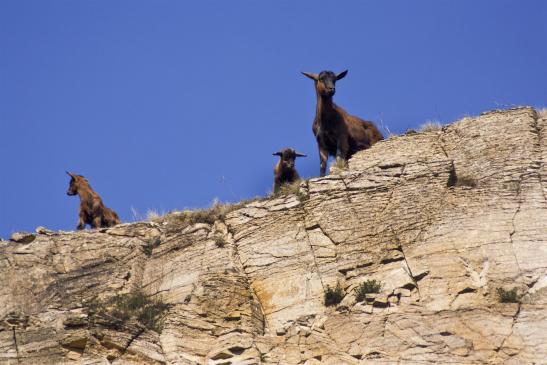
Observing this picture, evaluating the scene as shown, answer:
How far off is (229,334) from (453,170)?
598cm

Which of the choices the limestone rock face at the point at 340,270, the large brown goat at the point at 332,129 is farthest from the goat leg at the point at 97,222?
the large brown goat at the point at 332,129

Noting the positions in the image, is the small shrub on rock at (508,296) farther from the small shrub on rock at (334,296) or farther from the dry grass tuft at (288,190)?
the dry grass tuft at (288,190)

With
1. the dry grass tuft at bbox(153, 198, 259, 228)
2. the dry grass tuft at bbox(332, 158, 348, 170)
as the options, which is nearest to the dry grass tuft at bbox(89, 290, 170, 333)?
the dry grass tuft at bbox(153, 198, 259, 228)

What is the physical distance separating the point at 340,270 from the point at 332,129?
238 inches

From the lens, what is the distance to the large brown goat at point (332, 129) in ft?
90.9

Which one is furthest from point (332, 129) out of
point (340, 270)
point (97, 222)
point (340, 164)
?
point (97, 222)

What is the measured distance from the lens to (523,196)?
2277 centimetres

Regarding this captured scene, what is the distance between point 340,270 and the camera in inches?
889

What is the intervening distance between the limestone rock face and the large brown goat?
2091 millimetres

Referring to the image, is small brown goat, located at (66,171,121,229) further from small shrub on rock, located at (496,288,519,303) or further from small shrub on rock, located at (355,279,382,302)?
small shrub on rock, located at (496,288,519,303)

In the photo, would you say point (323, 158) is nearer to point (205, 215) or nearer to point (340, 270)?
point (205, 215)

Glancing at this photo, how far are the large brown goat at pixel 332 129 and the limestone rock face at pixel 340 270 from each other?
6.86ft

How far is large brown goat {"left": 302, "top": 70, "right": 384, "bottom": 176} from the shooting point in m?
27.7

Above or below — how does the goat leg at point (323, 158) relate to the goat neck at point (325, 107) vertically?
below
